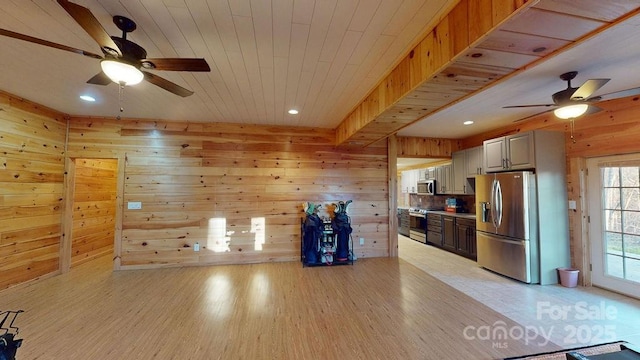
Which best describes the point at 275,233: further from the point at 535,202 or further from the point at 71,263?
the point at 535,202

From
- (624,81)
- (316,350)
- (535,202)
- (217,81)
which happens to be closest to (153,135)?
(217,81)

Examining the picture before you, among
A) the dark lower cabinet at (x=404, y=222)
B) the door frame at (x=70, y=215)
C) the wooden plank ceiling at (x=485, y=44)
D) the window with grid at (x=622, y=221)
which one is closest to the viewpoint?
the wooden plank ceiling at (x=485, y=44)

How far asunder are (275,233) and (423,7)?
426 centimetres

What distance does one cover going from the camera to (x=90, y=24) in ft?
5.11

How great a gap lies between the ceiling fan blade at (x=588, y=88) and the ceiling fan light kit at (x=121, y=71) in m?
3.89

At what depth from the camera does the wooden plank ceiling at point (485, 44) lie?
127cm

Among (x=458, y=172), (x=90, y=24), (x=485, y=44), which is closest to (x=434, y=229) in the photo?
(x=458, y=172)

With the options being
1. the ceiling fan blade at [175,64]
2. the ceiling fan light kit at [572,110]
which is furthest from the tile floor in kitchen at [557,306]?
the ceiling fan blade at [175,64]

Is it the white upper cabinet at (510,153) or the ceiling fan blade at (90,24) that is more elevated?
the ceiling fan blade at (90,24)

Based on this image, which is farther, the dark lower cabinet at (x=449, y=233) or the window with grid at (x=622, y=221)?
the dark lower cabinet at (x=449, y=233)

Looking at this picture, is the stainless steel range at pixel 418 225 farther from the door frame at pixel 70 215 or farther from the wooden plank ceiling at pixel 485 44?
the door frame at pixel 70 215

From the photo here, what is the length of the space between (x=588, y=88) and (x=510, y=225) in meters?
2.34

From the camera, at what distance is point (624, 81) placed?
298 cm

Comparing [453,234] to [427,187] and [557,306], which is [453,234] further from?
[557,306]
